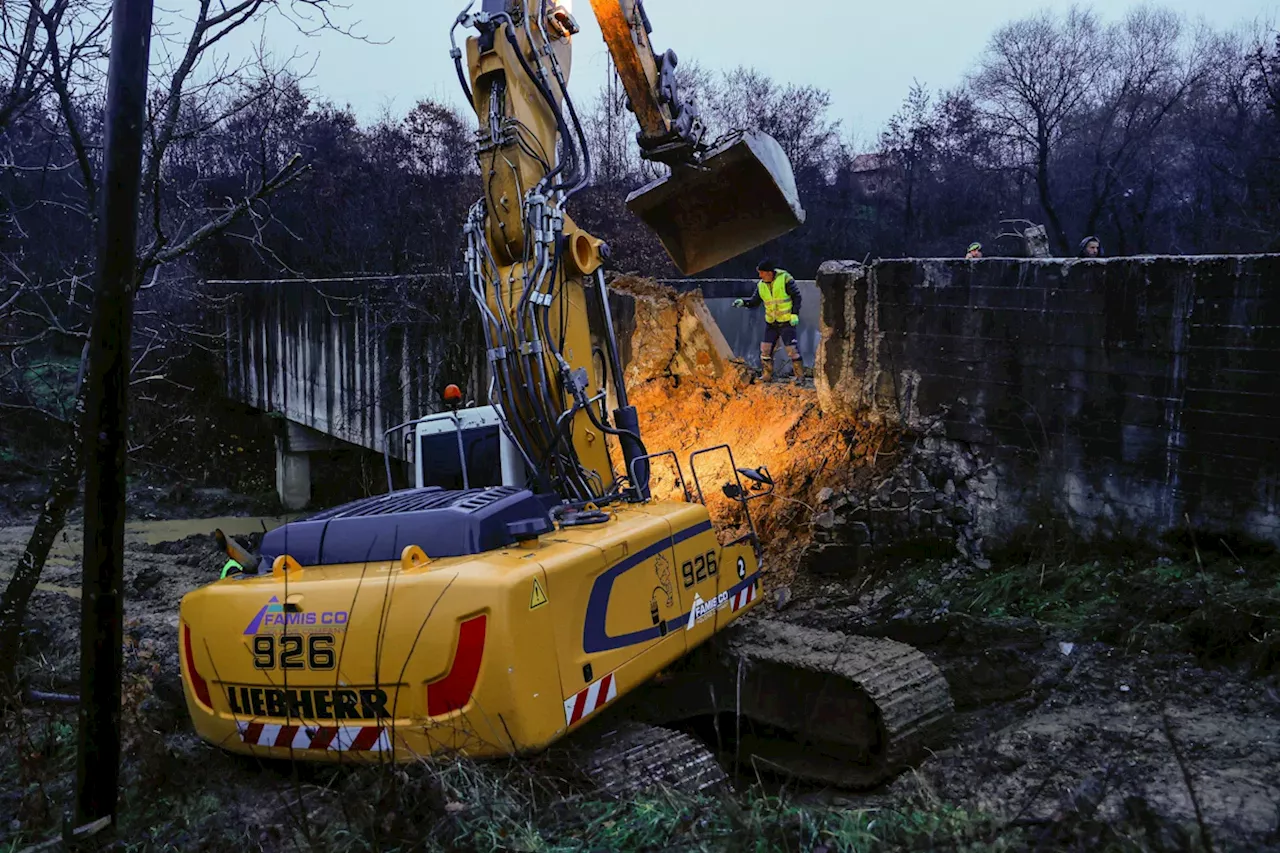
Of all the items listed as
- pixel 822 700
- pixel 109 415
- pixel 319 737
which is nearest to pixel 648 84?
pixel 822 700

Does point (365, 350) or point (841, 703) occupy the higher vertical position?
point (365, 350)

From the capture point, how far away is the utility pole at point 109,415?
12.1 feet

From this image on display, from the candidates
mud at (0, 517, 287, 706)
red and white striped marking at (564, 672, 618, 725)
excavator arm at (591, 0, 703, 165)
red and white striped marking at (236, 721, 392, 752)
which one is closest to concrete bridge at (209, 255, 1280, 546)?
excavator arm at (591, 0, 703, 165)

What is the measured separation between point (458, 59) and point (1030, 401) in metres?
4.74

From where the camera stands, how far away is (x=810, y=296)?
15883 mm

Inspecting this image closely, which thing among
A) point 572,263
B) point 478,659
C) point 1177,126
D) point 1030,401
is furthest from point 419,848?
point 1177,126

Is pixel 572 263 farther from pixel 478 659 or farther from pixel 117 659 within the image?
pixel 117 659

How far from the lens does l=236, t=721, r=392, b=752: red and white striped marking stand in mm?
4363

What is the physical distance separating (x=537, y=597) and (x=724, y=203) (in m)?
4.18

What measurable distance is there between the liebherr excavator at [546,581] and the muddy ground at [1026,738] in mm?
388

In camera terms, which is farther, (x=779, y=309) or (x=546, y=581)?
(x=779, y=309)

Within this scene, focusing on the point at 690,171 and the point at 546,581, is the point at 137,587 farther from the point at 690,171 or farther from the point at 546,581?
the point at 546,581

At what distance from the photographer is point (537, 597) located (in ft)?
14.3

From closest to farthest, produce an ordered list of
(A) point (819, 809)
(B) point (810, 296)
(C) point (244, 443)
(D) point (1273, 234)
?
(A) point (819, 809)
(B) point (810, 296)
(D) point (1273, 234)
(C) point (244, 443)
